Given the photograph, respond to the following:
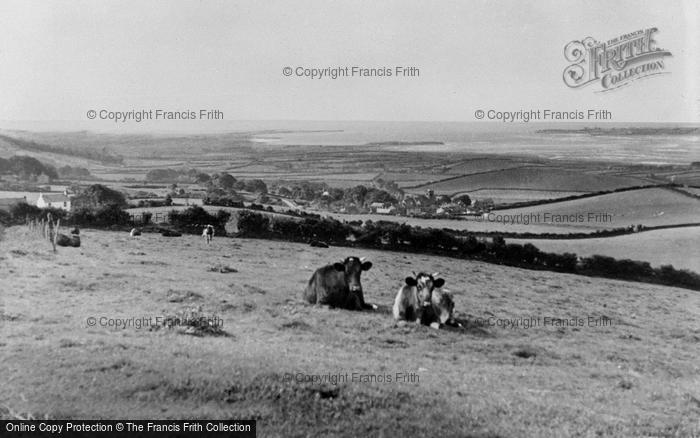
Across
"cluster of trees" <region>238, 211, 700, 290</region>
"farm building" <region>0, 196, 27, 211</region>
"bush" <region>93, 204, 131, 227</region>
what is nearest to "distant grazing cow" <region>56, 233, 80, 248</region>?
"bush" <region>93, 204, 131, 227</region>

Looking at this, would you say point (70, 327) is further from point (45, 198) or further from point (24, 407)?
point (45, 198)

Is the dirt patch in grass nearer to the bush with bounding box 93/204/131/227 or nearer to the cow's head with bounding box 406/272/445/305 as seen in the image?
the bush with bounding box 93/204/131/227

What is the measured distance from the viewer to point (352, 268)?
8547 millimetres

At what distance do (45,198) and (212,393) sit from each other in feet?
14.0

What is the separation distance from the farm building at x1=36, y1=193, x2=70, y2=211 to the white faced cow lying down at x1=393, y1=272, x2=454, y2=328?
495 centimetres

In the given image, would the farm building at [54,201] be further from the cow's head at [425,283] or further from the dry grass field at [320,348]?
the cow's head at [425,283]

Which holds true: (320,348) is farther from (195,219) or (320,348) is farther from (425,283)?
(195,219)

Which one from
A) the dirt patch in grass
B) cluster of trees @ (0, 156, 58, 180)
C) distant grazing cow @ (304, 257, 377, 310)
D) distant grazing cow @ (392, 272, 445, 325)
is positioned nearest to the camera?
the dirt patch in grass

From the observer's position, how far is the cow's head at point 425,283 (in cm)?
827

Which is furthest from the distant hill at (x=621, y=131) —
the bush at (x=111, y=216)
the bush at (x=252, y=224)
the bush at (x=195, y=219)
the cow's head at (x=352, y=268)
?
the bush at (x=111, y=216)

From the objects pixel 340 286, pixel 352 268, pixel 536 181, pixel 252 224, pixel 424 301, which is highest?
pixel 536 181

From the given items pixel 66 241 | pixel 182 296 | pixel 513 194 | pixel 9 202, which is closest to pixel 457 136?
pixel 513 194

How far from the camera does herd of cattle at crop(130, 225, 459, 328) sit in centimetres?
833

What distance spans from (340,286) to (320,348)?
3.61ft
